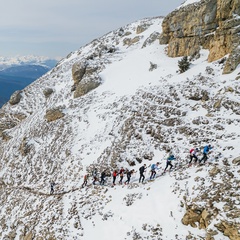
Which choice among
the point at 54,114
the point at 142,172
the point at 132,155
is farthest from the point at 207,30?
the point at 54,114

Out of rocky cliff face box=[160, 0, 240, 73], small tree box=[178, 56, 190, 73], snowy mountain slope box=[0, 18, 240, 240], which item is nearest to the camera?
snowy mountain slope box=[0, 18, 240, 240]

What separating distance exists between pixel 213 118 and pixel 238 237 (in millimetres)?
16052

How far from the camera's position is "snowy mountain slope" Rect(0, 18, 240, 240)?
59.7 ft

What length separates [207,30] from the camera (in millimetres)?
40000

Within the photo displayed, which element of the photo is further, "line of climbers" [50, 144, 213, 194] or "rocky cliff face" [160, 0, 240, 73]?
"rocky cliff face" [160, 0, 240, 73]

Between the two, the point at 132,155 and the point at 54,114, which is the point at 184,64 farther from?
the point at 54,114

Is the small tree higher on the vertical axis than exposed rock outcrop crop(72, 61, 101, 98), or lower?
higher

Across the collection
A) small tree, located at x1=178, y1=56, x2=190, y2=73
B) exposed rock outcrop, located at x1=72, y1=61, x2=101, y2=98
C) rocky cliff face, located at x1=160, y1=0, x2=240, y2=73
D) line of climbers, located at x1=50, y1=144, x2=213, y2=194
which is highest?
rocky cliff face, located at x1=160, y1=0, x2=240, y2=73

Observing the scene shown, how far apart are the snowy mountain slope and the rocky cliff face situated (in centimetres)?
220

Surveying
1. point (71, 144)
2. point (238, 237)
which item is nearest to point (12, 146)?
point (71, 144)

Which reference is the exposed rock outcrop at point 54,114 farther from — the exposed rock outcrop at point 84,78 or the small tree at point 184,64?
the small tree at point 184,64

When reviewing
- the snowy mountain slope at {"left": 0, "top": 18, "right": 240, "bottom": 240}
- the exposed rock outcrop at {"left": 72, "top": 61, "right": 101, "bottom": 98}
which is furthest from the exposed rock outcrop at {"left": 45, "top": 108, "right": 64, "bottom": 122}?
the exposed rock outcrop at {"left": 72, "top": 61, "right": 101, "bottom": 98}

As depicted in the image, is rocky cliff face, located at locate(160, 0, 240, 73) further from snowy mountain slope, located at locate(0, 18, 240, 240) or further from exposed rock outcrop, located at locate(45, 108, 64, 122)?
exposed rock outcrop, located at locate(45, 108, 64, 122)

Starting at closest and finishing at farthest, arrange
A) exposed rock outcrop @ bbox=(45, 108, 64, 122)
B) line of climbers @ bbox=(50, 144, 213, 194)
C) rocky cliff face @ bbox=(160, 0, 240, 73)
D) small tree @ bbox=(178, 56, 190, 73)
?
line of climbers @ bbox=(50, 144, 213, 194), rocky cliff face @ bbox=(160, 0, 240, 73), small tree @ bbox=(178, 56, 190, 73), exposed rock outcrop @ bbox=(45, 108, 64, 122)
